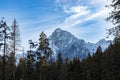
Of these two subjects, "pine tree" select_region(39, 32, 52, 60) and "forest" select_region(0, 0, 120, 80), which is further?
"pine tree" select_region(39, 32, 52, 60)

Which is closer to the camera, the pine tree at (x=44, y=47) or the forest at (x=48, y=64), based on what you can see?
the forest at (x=48, y=64)

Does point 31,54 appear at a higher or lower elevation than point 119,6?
higher

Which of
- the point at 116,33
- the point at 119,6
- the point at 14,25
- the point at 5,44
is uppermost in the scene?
the point at 14,25

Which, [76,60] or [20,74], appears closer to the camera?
[20,74]

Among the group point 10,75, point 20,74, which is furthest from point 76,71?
point 10,75

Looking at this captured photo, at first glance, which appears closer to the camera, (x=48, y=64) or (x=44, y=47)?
(x=44, y=47)

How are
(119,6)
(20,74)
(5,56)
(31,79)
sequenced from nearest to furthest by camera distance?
(119,6) < (5,56) < (31,79) < (20,74)

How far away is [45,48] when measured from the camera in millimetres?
65000

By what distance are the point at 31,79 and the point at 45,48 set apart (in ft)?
84.2

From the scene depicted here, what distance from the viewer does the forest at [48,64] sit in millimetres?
48125

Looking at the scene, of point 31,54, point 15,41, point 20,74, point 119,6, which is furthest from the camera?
point 20,74

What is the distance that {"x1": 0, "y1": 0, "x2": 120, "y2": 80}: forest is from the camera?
4812 cm

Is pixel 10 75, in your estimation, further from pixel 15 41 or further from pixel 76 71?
pixel 76 71

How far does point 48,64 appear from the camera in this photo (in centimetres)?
9131
